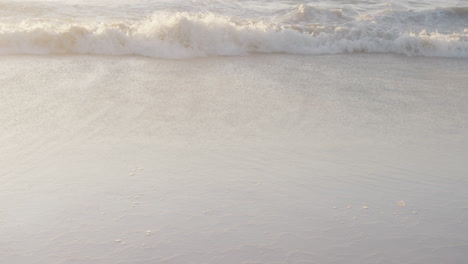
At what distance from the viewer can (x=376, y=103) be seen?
6.08 meters

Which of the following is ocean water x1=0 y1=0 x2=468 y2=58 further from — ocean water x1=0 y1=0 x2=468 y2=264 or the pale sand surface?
the pale sand surface

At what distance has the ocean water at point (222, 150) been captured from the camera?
9.06 feet

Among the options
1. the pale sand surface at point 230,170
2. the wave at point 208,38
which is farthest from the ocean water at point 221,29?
the pale sand surface at point 230,170

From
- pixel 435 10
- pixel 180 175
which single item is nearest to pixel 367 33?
pixel 435 10

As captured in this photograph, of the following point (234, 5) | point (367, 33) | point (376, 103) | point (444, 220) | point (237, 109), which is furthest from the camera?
point (234, 5)

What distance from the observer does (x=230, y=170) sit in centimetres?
377

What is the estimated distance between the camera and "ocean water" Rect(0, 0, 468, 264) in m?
2.76

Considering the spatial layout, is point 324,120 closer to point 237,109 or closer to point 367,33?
point 237,109

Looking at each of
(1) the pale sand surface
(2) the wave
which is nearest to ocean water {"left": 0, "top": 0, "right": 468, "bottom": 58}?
(2) the wave

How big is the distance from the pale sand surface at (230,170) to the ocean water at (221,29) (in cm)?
237

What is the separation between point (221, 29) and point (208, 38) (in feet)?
1.66

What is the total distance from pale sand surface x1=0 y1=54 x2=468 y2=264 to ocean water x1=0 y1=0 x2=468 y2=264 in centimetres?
1

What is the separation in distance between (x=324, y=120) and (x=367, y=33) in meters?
6.44

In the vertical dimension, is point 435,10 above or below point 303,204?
above
